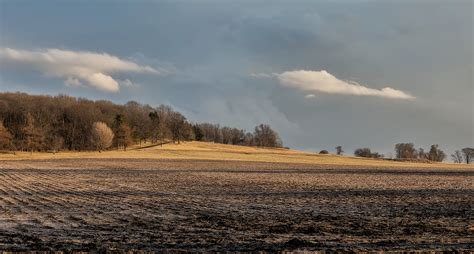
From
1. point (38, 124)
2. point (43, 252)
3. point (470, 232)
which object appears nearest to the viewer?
point (43, 252)

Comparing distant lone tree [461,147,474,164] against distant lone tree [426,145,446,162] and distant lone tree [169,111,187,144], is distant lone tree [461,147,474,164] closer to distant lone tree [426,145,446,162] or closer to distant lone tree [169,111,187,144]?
distant lone tree [426,145,446,162]

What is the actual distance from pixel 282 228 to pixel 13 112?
139m

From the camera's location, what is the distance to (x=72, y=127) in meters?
140

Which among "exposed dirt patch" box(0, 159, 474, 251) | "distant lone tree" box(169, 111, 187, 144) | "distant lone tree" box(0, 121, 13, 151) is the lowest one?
"exposed dirt patch" box(0, 159, 474, 251)

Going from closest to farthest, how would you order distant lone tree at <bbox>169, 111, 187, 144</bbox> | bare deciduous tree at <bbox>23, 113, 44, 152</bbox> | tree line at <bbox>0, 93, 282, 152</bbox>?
bare deciduous tree at <bbox>23, 113, 44, 152</bbox>
tree line at <bbox>0, 93, 282, 152</bbox>
distant lone tree at <bbox>169, 111, 187, 144</bbox>

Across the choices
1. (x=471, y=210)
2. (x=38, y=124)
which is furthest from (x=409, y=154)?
(x=471, y=210)

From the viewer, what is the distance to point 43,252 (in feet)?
33.6

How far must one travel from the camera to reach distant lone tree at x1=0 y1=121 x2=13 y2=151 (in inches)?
4520

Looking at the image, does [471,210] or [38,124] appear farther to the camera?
[38,124]

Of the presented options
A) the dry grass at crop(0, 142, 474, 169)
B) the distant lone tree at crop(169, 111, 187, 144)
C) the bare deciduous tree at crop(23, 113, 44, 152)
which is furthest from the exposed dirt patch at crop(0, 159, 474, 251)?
the distant lone tree at crop(169, 111, 187, 144)

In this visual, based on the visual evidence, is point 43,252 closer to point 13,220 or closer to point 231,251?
point 231,251

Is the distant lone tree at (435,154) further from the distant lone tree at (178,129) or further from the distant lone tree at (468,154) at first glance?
the distant lone tree at (178,129)

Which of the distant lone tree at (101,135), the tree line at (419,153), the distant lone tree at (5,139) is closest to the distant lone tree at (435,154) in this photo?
the tree line at (419,153)

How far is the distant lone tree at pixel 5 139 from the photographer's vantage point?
377ft
